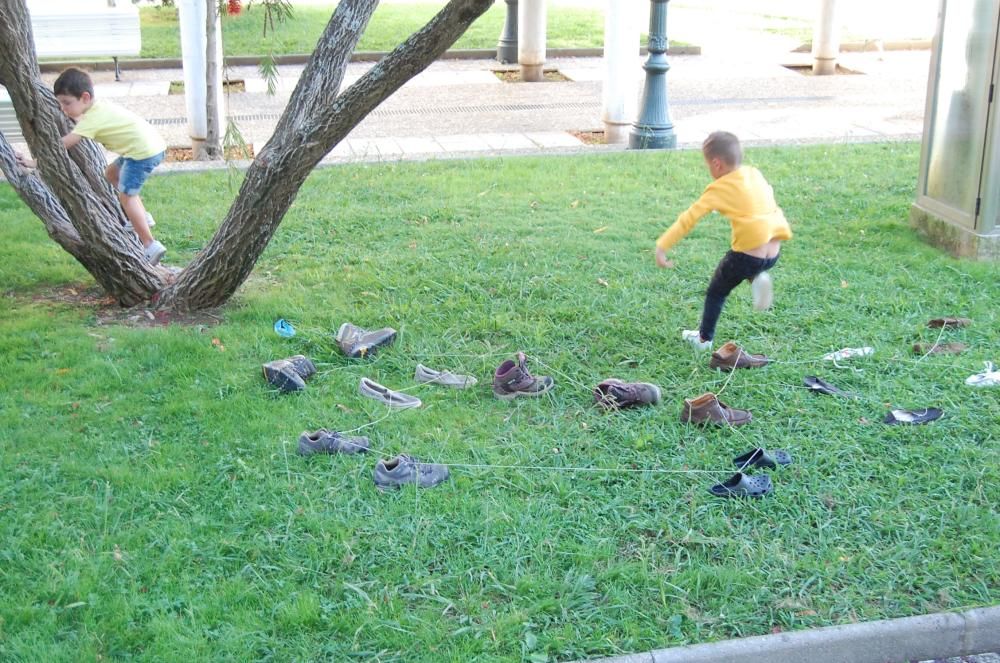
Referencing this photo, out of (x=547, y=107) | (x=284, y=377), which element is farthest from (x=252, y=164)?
(x=547, y=107)

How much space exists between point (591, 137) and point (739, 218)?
687 cm

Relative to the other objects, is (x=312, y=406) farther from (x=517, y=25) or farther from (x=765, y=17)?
(x=765, y=17)

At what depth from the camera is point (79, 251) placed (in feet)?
22.5

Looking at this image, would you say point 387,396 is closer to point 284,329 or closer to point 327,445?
point 327,445

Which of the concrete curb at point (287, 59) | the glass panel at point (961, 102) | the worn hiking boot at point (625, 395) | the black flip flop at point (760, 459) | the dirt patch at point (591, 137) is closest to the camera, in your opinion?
the black flip flop at point (760, 459)

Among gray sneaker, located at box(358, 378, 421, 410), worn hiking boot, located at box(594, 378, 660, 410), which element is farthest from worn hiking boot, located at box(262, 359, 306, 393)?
worn hiking boot, located at box(594, 378, 660, 410)

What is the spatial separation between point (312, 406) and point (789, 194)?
17.5 feet

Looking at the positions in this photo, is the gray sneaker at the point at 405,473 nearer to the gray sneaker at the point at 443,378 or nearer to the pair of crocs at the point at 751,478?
the gray sneaker at the point at 443,378

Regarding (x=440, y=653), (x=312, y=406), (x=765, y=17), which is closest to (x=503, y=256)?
(x=312, y=406)

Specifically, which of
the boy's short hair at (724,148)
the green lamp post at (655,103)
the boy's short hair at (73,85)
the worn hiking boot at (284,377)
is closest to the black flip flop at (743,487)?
the boy's short hair at (724,148)

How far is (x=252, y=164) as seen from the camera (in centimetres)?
659

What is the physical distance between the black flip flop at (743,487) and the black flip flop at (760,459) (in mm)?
133

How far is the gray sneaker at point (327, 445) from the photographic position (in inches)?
196

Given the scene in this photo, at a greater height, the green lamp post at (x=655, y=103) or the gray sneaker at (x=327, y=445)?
the green lamp post at (x=655, y=103)
